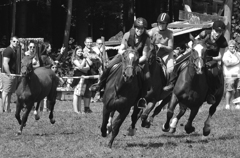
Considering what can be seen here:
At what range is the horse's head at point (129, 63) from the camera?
11.0 m

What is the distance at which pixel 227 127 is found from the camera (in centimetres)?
1536

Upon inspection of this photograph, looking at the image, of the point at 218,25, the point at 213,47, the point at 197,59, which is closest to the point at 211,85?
the point at 213,47

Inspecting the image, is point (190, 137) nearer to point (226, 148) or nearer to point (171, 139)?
point (171, 139)

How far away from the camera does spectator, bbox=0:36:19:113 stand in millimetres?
17906

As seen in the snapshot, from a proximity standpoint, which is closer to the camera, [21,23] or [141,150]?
[141,150]

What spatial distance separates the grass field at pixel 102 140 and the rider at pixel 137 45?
1228 millimetres

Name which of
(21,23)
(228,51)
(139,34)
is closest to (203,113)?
(228,51)

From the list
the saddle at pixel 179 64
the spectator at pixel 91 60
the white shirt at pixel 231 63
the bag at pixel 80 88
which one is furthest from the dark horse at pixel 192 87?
the white shirt at pixel 231 63

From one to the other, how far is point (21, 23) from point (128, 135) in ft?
67.4

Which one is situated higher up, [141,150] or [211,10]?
[211,10]

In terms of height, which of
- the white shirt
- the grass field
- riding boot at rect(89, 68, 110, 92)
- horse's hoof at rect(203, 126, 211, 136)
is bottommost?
the grass field

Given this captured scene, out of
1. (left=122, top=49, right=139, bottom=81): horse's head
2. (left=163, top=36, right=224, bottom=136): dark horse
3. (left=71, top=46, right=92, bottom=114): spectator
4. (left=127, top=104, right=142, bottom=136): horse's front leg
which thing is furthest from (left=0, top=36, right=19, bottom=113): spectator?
(left=122, top=49, right=139, bottom=81): horse's head

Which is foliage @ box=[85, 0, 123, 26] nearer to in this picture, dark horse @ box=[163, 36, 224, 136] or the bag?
the bag

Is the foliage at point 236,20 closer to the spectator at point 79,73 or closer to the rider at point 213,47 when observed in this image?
the spectator at point 79,73
